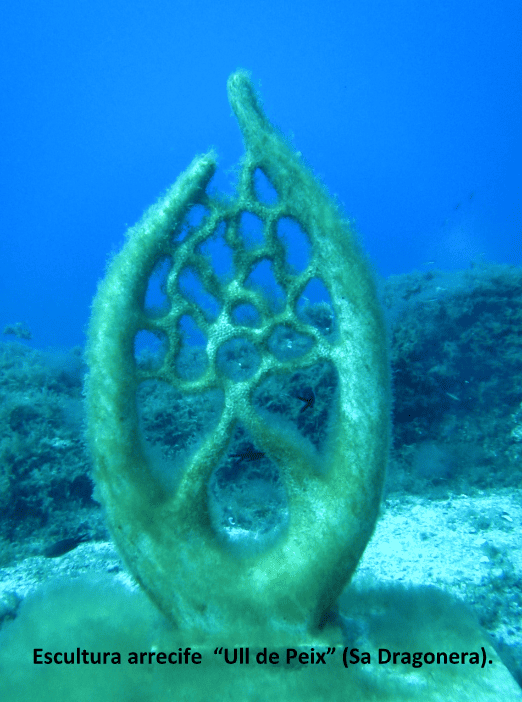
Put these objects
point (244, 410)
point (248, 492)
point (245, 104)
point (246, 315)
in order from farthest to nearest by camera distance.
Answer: point (248, 492), point (246, 315), point (245, 104), point (244, 410)

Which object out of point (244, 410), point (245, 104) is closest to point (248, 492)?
point (244, 410)

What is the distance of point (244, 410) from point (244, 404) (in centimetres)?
4

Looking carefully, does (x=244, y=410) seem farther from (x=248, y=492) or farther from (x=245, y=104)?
(x=248, y=492)

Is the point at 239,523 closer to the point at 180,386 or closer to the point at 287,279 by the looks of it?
the point at 180,386

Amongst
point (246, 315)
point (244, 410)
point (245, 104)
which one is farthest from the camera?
point (246, 315)

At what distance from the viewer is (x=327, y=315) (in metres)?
7.12

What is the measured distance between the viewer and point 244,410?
288 cm

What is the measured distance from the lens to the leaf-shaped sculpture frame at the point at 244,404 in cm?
272

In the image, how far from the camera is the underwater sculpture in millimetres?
2719

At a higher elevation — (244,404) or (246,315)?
(246,315)

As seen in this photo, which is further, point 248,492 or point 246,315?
point 248,492

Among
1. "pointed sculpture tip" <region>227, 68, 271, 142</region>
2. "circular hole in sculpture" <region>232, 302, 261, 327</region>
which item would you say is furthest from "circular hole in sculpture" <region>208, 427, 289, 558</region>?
"pointed sculpture tip" <region>227, 68, 271, 142</region>

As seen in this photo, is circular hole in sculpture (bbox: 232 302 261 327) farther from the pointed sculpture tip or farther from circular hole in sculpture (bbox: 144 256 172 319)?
the pointed sculpture tip

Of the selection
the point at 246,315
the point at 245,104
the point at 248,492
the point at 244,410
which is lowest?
the point at 244,410
